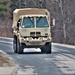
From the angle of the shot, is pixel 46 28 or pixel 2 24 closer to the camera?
pixel 46 28

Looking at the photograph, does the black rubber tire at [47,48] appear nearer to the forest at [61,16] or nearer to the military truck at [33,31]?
the military truck at [33,31]

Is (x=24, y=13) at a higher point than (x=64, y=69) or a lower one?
higher

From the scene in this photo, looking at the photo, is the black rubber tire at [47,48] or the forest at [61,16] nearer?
the black rubber tire at [47,48]

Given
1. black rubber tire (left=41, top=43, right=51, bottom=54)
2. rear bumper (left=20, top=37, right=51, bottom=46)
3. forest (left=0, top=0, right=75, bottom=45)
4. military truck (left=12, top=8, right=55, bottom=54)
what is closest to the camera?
military truck (left=12, top=8, right=55, bottom=54)

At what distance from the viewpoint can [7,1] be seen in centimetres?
8031

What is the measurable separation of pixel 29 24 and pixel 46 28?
123 cm

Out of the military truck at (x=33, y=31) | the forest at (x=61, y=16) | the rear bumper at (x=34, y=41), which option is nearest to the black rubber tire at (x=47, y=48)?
the military truck at (x=33, y=31)

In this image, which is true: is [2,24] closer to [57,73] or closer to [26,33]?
[26,33]

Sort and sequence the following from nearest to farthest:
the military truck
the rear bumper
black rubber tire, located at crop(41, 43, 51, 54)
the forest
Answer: the military truck → the rear bumper → black rubber tire, located at crop(41, 43, 51, 54) → the forest

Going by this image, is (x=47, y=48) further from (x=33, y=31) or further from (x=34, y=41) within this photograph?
(x=33, y=31)

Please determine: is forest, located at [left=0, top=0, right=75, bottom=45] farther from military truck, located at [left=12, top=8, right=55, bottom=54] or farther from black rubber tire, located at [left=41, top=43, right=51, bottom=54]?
military truck, located at [left=12, top=8, right=55, bottom=54]

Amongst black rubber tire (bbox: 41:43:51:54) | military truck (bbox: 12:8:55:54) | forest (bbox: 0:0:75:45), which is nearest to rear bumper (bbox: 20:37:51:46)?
military truck (bbox: 12:8:55:54)

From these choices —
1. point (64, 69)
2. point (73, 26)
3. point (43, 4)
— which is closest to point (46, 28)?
point (64, 69)

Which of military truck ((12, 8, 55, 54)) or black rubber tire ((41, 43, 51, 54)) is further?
black rubber tire ((41, 43, 51, 54))
